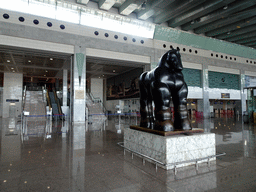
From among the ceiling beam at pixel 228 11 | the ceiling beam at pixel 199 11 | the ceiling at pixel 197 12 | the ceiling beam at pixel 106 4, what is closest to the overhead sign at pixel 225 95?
the ceiling at pixel 197 12

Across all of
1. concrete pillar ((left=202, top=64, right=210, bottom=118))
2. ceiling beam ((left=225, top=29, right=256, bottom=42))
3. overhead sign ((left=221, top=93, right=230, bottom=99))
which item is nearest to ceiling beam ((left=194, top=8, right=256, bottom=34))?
concrete pillar ((left=202, top=64, right=210, bottom=118))

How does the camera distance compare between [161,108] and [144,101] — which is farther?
[144,101]

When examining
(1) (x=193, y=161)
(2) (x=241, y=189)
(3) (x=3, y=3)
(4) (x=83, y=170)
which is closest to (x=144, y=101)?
(1) (x=193, y=161)

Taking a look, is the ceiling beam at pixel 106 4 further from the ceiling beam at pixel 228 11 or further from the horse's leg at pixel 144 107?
the horse's leg at pixel 144 107

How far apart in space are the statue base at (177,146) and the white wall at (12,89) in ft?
77.2

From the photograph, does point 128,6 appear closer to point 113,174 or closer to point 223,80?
point 113,174

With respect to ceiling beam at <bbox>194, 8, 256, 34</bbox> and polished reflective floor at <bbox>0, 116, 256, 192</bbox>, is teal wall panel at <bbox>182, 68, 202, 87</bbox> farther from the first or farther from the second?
polished reflective floor at <bbox>0, 116, 256, 192</bbox>

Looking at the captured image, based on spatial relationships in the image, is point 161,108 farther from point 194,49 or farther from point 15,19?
point 194,49

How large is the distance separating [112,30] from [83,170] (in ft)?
44.5

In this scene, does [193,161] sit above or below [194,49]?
below

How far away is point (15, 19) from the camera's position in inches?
460

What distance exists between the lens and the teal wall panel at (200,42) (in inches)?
663

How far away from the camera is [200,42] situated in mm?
19047

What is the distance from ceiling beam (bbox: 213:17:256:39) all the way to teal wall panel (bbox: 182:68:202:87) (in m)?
4.03
